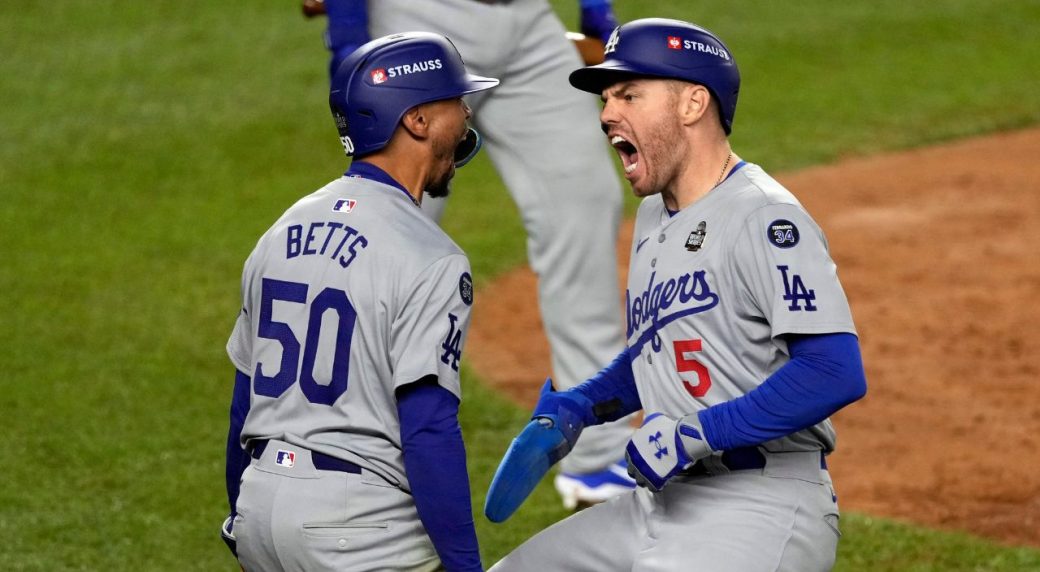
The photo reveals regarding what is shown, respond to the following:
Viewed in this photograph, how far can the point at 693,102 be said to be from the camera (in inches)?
141

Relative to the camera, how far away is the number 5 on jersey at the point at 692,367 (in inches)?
138

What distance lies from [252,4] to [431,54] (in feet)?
32.1

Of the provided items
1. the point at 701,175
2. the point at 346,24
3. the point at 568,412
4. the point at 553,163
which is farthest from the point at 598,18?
the point at 568,412

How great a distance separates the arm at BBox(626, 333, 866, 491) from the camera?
128 inches

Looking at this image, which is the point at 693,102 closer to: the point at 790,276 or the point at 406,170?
the point at 790,276

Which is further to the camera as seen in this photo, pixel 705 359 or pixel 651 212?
pixel 651 212

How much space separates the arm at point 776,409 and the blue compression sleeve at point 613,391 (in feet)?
1.52

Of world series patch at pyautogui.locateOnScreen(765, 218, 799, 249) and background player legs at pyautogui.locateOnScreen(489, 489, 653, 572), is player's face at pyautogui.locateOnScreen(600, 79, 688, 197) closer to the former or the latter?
world series patch at pyautogui.locateOnScreen(765, 218, 799, 249)

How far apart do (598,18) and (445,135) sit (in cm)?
235

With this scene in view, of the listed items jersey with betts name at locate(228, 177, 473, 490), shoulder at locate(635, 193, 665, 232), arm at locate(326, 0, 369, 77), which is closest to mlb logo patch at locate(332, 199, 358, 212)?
jersey with betts name at locate(228, 177, 473, 490)

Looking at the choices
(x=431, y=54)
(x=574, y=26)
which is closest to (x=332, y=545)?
(x=431, y=54)

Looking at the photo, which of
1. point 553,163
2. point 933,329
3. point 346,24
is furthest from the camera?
point 933,329

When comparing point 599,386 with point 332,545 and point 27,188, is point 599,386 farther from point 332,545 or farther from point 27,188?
point 27,188

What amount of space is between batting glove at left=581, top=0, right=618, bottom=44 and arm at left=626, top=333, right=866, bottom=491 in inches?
102
